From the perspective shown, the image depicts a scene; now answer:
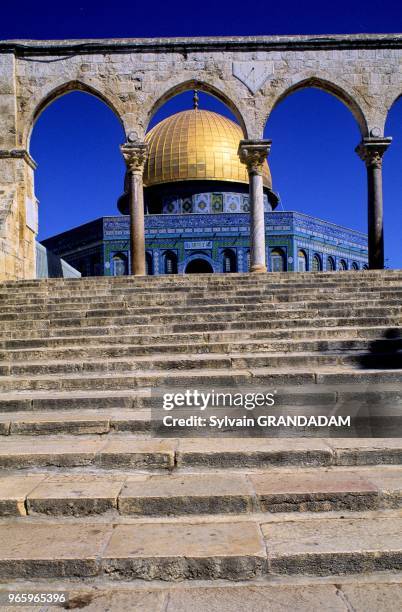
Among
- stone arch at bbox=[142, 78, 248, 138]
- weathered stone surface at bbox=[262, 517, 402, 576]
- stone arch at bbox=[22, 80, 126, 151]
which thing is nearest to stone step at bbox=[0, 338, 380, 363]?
weathered stone surface at bbox=[262, 517, 402, 576]

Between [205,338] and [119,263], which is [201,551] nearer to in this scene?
[205,338]

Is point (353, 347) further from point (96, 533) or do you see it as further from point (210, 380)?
point (96, 533)

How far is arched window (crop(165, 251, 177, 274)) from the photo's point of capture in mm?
28594

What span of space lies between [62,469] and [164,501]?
0.84 meters

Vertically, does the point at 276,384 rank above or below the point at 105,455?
above

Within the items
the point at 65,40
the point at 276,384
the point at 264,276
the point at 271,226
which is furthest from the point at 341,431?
the point at 271,226

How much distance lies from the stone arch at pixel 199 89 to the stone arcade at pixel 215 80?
34 millimetres

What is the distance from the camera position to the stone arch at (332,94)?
1200 cm

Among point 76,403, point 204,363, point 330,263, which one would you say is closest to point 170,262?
point 330,263

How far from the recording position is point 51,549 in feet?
7.54

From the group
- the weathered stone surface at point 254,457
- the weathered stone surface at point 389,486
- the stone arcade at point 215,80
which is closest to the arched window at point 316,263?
the stone arcade at point 215,80

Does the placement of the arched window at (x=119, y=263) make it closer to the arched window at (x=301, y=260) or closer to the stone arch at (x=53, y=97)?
the arched window at (x=301, y=260)

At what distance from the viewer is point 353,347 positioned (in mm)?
5164

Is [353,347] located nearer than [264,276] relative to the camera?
Yes
